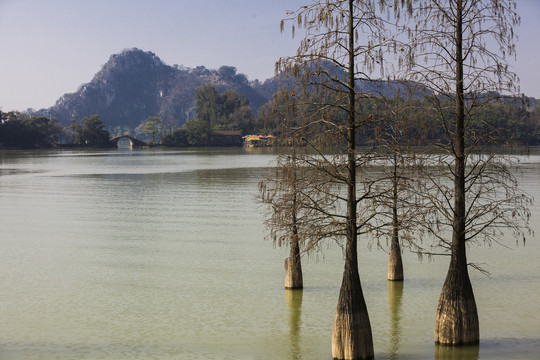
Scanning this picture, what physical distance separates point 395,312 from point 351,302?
707cm

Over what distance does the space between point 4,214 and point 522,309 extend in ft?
122

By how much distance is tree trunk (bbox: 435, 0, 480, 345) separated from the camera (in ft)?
46.7

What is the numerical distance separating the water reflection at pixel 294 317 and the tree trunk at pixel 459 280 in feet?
12.7

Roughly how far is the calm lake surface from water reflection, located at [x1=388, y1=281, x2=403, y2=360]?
2.1 inches

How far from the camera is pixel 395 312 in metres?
19.9

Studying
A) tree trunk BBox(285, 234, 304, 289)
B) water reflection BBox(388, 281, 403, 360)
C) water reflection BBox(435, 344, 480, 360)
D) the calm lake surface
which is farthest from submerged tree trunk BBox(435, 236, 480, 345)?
tree trunk BBox(285, 234, 304, 289)

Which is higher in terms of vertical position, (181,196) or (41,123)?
(41,123)

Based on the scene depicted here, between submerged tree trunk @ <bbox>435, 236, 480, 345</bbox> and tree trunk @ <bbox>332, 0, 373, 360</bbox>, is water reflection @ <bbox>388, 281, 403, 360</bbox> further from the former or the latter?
tree trunk @ <bbox>332, 0, 373, 360</bbox>

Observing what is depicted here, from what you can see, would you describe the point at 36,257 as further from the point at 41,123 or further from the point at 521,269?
the point at 41,123

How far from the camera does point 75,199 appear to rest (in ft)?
181

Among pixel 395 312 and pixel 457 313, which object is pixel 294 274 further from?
pixel 457 313

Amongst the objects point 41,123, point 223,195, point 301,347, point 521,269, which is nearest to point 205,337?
point 301,347

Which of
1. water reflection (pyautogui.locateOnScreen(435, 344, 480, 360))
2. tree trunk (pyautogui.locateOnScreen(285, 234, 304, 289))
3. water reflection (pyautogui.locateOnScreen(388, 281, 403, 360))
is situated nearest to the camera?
water reflection (pyautogui.locateOnScreen(435, 344, 480, 360))

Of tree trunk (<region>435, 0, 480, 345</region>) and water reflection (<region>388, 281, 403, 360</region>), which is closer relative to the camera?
tree trunk (<region>435, 0, 480, 345</region>)
